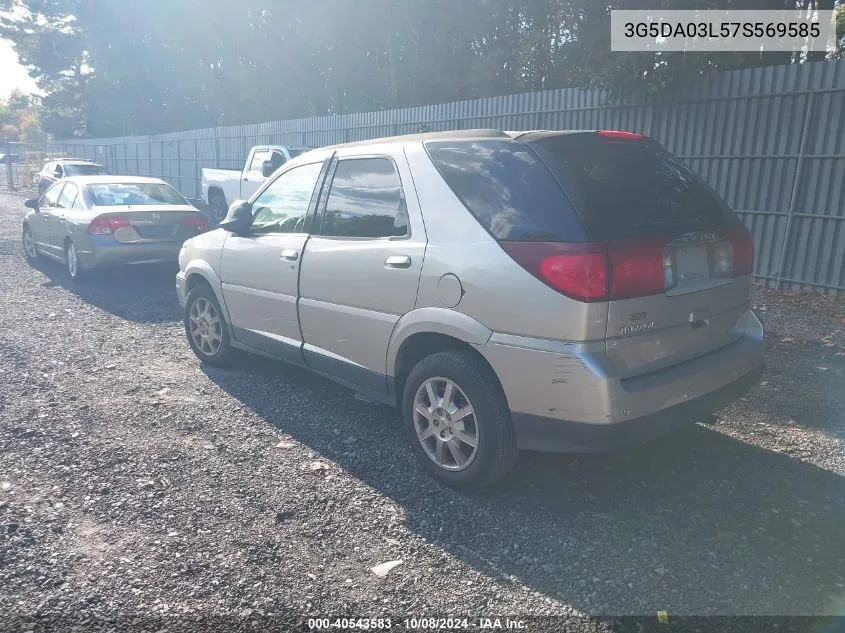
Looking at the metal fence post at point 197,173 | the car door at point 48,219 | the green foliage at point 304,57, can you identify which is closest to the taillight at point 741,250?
the green foliage at point 304,57

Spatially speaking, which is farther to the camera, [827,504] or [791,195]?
[791,195]

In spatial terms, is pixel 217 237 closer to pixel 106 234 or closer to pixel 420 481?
pixel 420 481

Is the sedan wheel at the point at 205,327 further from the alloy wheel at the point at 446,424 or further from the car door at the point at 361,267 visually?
the alloy wheel at the point at 446,424

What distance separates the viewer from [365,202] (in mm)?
4445

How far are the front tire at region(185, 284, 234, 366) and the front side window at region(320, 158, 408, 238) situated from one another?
68.6 inches

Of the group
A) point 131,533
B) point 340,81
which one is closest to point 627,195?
point 131,533

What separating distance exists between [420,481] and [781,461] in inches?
85.2

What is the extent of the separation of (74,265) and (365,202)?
725 cm

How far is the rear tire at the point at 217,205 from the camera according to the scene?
17016mm

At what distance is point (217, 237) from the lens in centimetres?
589

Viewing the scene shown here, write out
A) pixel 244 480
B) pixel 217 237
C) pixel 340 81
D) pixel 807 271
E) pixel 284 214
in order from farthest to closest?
1. pixel 340 81
2. pixel 807 271
3. pixel 217 237
4. pixel 284 214
5. pixel 244 480

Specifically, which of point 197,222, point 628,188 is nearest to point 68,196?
point 197,222

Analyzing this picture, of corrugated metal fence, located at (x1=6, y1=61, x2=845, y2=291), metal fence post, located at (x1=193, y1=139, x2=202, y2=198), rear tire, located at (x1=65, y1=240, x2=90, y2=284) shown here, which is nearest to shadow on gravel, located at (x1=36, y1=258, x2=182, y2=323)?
rear tire, located at (x1=65, y1=240, x2=90, y2=284)

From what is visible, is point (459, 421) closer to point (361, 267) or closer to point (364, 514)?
point (364, 514)
